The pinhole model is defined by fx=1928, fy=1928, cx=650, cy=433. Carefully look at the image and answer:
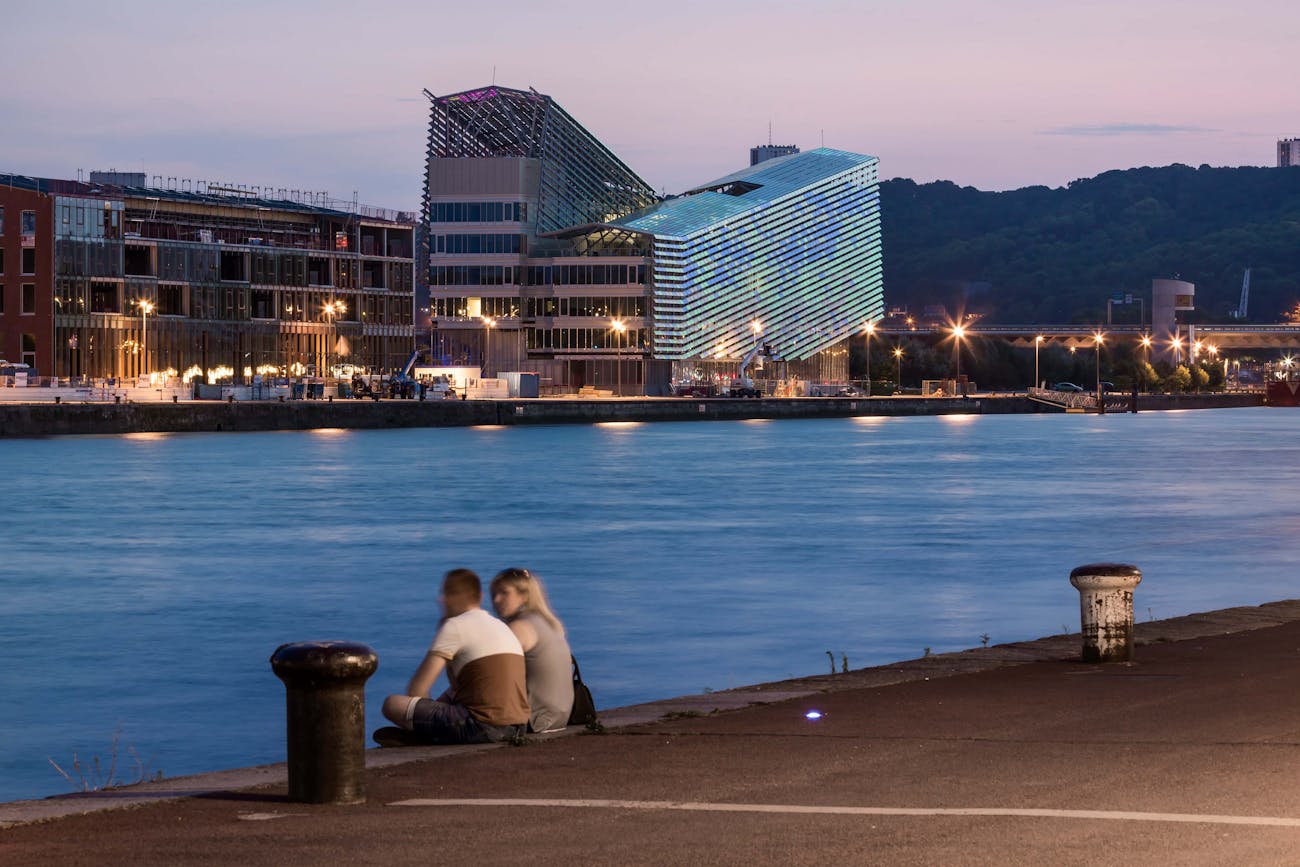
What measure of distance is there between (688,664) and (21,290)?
4404 inches

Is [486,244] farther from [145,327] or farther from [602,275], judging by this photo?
[145,327]

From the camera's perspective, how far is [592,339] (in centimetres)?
16962

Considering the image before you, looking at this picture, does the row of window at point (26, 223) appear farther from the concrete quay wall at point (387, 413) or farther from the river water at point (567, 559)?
the river water at point (567, 559)

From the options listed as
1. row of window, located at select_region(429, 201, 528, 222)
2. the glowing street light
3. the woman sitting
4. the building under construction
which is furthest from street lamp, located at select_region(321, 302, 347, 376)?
the woman sitting

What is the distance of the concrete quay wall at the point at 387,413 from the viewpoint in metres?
107

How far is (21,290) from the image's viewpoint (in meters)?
127

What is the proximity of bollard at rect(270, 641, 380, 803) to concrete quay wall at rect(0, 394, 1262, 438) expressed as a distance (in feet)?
328

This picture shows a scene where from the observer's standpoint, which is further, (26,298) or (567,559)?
(26,298)

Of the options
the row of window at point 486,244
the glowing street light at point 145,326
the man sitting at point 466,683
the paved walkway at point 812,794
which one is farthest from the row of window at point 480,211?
the man sitting at point 466,683

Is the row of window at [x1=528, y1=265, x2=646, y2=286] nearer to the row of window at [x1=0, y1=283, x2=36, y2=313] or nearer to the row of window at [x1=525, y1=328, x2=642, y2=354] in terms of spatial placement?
the row of window at [x1=525, y1=328, x2=642, y2=354]

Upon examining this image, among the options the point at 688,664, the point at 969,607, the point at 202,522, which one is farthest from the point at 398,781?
the point at 202,522

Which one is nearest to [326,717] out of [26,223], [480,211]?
[26,223]

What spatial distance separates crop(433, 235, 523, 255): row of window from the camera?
17125 centimetres

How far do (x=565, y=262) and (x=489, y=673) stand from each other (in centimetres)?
15877
